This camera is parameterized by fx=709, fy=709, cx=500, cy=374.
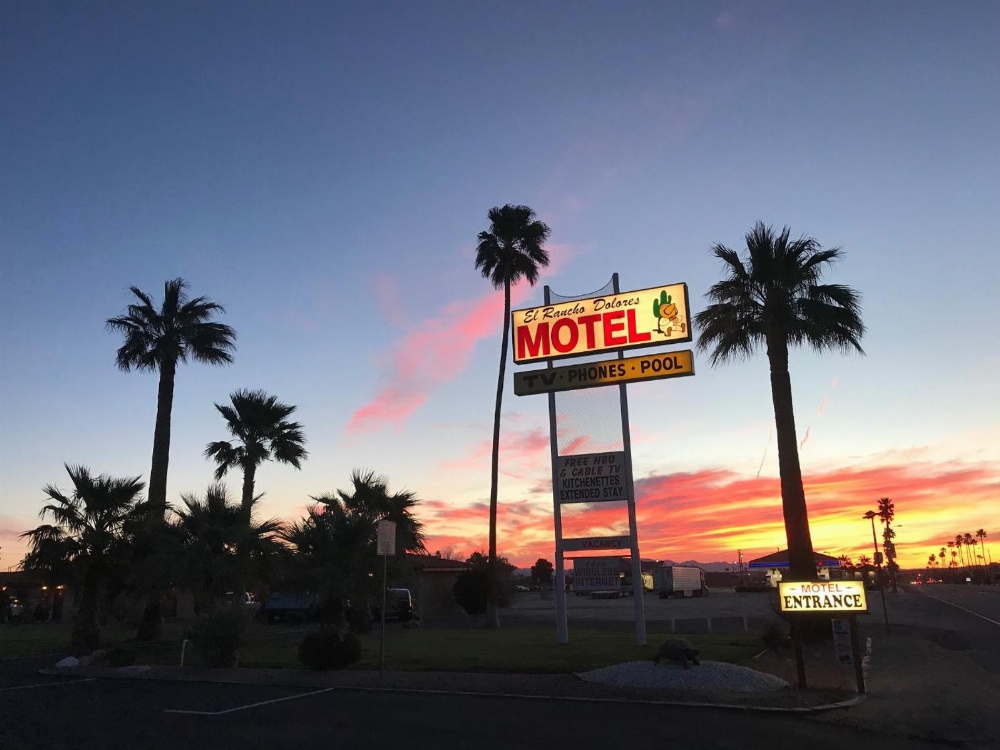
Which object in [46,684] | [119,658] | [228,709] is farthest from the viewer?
[119,658]

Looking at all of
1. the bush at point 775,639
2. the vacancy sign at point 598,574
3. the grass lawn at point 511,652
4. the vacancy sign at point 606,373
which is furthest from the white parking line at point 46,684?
the bush at point 775,639

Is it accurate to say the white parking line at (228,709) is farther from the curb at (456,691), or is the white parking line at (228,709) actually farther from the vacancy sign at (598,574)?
the vacancy sign at (598,574)

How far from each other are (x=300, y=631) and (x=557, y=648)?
1548 cm

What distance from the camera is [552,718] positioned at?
35.6 ft

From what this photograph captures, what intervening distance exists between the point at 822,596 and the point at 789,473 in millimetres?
8599

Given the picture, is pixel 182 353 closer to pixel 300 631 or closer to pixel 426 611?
pixel 300 631

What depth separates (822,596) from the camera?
13875 mm

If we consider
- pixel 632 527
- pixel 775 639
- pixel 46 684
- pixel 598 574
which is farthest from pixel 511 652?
pixel 46 684

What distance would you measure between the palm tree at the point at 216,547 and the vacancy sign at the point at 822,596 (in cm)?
1688

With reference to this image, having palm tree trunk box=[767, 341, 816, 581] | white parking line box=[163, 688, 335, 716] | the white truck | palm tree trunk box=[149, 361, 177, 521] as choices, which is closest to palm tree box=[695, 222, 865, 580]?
palm tree trunk box=[767, 341, 816, 581]

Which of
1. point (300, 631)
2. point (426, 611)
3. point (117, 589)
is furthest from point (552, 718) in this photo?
point (426, 611)

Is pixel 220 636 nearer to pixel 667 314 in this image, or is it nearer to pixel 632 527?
pixel 632 527

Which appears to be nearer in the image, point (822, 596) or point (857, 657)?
point (857, 657)

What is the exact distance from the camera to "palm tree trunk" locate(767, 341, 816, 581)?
21.2 meters
